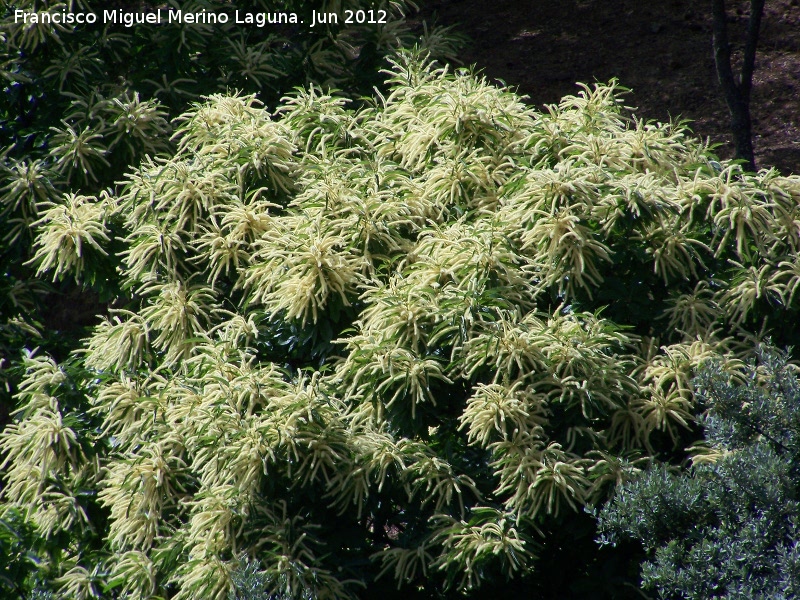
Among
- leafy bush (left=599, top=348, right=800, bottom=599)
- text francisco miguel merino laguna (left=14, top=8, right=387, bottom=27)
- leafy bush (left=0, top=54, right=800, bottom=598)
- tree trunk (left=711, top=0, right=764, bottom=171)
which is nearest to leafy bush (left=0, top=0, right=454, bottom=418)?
text francisco miguel merino laguna (left=14, top=8, right=387, bottom=27)

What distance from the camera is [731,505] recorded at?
299 centimetres

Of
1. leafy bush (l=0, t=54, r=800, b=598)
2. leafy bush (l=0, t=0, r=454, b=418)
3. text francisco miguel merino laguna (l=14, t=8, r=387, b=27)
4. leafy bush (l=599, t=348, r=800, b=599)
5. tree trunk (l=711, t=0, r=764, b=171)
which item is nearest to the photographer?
leafy bush (l=599, t=348, r=800, b=599)

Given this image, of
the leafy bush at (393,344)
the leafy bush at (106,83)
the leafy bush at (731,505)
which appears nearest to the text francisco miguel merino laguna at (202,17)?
the leafy bush at (106,83)

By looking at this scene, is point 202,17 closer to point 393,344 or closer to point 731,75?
point 393,344

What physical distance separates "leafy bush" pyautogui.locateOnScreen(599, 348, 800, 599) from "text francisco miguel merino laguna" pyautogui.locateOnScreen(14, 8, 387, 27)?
3362 mm

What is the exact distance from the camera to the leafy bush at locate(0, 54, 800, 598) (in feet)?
11.5

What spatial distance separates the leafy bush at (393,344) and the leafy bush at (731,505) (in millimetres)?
303

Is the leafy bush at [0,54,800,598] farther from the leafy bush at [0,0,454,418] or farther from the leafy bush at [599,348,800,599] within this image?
the leafy bush at [0,0,454,418]

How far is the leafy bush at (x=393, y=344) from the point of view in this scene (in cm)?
349

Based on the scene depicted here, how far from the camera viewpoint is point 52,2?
5.27m

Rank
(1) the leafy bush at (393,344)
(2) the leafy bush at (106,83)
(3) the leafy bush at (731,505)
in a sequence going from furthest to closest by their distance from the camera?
(2) the leafy bush at (106,83), (1) the leafy bush at (393,344), (3) the leafy bush at (731,505)

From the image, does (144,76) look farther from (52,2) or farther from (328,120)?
(328,120)

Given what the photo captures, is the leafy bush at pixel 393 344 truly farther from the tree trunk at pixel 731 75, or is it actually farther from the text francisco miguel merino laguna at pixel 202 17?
the tree trunk at pixel 731 75

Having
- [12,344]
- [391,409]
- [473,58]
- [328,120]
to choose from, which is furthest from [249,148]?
[473,58]
